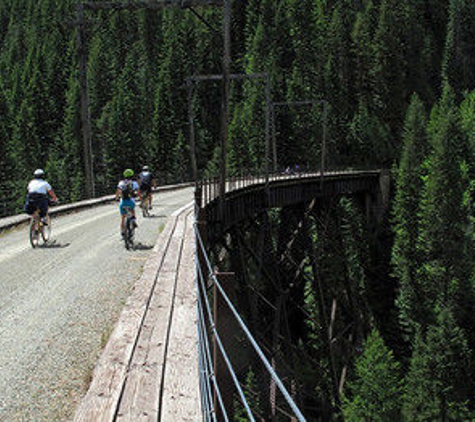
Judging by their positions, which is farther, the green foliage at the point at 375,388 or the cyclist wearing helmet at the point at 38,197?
the green foliage at the point at 375,388

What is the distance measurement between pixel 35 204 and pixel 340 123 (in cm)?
6024

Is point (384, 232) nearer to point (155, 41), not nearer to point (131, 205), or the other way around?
point (131, 205)

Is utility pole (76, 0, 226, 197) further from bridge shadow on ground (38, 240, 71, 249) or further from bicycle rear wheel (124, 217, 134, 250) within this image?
bridge shadow on ground (38, 240, 71, 249)

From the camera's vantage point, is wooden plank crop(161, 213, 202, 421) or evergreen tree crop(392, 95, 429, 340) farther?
evergreen tree crop(392, 95, 429, 340)

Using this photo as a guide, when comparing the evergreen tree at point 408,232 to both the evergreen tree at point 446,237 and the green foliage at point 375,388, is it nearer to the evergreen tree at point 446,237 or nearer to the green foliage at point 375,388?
the evergreen tree at point 446,237

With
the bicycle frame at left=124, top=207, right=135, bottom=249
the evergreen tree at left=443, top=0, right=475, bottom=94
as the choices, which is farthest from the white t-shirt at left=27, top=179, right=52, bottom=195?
the evergreen tree at left=443, top=0, right=475, bottom=94

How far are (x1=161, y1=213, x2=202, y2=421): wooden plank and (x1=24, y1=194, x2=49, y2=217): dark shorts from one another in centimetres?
658

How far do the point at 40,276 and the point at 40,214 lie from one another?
11.4 feet

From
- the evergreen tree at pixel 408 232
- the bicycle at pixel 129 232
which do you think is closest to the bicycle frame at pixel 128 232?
the bicycle at pixel 129 232

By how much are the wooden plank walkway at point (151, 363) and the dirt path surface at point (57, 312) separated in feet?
1.38

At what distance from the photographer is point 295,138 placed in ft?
197

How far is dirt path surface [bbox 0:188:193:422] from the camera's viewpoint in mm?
4070

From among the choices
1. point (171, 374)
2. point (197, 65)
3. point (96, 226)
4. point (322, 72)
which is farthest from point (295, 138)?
point (171, 374)

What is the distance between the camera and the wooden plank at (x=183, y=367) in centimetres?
297
